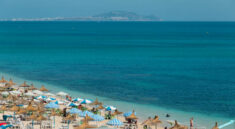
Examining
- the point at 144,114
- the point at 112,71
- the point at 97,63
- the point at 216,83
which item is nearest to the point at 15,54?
the point at 97,63

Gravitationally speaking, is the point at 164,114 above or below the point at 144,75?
below

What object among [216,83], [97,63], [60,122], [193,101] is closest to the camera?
[60,122]

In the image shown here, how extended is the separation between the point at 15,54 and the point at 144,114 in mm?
59395

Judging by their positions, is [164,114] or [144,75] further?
[144,75]

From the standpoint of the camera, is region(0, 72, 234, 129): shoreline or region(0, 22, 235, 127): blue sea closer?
region(0, 72, 234, 129): shoreline

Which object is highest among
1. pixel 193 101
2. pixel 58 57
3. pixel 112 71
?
pixel 58 57

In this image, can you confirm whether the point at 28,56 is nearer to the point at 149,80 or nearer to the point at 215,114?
the point at 149,80

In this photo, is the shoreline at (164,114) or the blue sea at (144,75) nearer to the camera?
the shoreline at (164,114)

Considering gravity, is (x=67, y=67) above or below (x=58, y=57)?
below

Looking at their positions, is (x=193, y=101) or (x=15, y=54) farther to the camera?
(x=15, y=54)

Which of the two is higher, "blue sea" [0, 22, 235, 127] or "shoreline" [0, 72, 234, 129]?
"blue sea" [0, 22, 235, 127]

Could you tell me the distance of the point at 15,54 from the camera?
292 ft

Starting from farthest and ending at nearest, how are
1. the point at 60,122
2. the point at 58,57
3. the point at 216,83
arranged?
the point at 58,57, the point at 216,83, the point at 60,122

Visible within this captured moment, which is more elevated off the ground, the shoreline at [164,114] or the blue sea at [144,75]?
the blue sea at [144,75]
